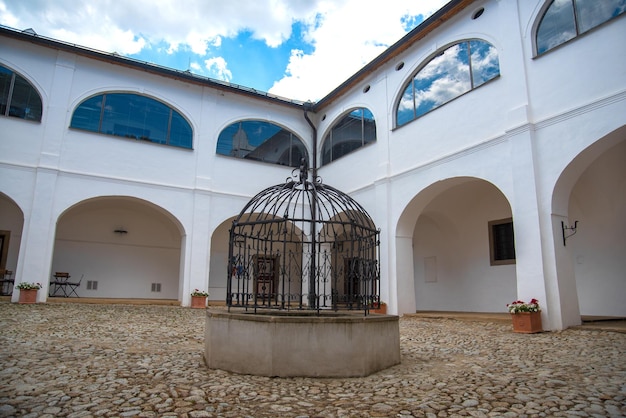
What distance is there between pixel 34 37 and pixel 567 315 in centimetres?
1399

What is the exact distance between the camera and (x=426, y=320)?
9.87m

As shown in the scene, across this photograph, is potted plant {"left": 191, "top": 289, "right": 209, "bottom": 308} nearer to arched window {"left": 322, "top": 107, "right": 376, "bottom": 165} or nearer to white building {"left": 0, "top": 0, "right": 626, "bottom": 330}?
white building {"left": 0, "top": 0, "right": 626, "bottom": 330}

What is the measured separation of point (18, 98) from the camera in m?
11.3

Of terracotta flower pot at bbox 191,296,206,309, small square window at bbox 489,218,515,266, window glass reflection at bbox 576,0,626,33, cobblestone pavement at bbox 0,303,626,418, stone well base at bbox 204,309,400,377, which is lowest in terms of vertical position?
cobblestone pavement at bbox 0,303,626,418

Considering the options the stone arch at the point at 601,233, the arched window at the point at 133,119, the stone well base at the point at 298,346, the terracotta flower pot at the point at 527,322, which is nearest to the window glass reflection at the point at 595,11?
the stone arch at the point at 601,233

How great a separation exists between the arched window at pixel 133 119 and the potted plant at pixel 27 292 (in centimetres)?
446

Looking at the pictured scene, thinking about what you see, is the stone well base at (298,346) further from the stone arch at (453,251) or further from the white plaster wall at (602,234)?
the white plaster wall at (602,234)

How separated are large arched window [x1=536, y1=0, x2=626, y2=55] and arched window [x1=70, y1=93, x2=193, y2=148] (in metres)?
10.1

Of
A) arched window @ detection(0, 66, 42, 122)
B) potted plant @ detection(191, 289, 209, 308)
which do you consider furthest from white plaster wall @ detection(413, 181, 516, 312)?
arched window @ detection(0, 66, 42, 122)

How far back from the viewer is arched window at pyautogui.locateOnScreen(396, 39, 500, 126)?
941 cm

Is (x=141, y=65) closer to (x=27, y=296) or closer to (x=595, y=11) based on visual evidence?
(x=27, y=296)

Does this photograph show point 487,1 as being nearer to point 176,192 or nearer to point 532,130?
point 532,130

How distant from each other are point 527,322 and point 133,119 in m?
11.6

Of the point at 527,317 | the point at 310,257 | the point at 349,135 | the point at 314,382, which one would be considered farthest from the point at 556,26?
the point at 314,382
